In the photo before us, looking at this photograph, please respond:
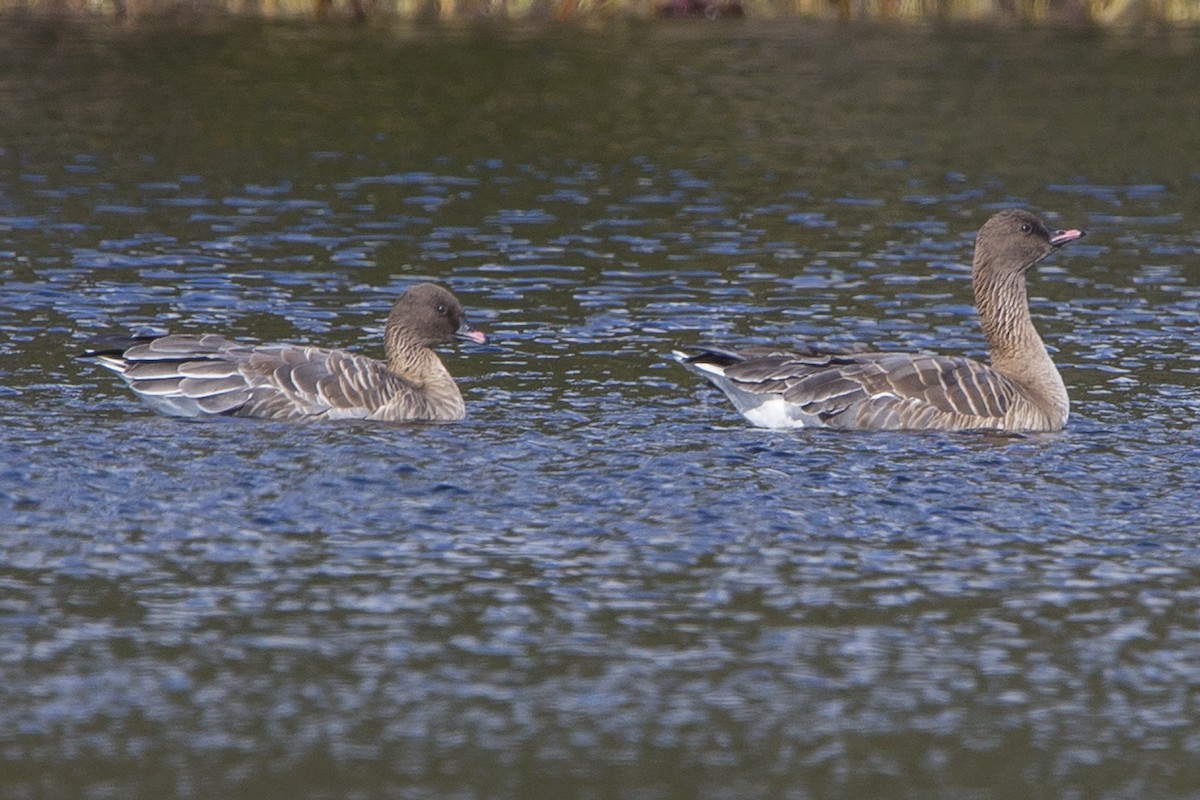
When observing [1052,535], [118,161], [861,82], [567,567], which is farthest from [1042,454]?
[861,82]

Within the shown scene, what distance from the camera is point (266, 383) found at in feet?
48.5

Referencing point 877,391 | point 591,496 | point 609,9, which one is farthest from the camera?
point 609,9

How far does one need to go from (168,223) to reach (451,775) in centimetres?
1542

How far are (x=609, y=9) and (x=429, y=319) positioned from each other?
24196 mm

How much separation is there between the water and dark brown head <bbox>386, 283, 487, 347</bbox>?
699 mm

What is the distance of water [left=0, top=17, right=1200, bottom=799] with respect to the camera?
8.62m

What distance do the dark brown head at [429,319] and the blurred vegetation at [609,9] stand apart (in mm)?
23432

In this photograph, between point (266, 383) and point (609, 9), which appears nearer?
point (266, 383)

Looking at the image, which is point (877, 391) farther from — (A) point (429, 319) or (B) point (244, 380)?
(B) point (244, 380)

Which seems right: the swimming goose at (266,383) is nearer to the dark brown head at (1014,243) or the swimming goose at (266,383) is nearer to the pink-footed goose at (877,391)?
the pink-footed goose at (877,391)

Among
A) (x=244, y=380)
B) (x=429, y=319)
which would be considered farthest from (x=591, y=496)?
(x=429, y=319)

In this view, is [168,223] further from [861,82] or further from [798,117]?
[861,82]

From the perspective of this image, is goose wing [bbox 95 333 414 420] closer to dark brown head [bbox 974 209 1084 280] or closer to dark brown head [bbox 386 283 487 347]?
dark brown head [bbox 386 283 487 347]

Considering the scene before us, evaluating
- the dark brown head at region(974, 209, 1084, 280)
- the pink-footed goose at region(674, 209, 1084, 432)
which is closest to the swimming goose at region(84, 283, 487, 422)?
the pink-footed goose at region(674, 209, 1084, 432)
